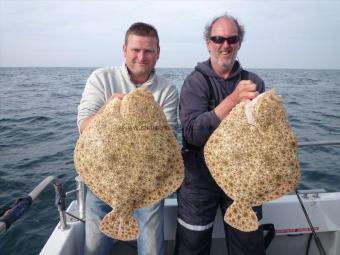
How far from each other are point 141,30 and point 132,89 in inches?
24.8

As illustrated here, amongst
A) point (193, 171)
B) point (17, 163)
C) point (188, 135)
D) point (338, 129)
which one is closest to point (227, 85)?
point (188, 135)

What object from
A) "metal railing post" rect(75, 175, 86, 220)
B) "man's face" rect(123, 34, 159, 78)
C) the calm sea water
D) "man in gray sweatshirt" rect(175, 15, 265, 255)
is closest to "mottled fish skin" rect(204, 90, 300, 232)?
"man in gray sweatshirt" rect(175, 15, 265, 255)

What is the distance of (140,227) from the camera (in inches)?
138

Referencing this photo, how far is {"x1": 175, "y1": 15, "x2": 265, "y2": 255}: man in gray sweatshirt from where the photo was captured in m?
3.18

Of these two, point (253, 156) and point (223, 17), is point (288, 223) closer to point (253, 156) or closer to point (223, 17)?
point (253, 156)

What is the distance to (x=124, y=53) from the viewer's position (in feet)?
10.8

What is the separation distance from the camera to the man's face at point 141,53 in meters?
3.04

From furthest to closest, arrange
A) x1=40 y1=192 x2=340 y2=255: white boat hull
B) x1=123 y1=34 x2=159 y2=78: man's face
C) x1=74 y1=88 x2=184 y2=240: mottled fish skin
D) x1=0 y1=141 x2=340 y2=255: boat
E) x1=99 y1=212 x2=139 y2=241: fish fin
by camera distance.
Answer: x1=40 y1=192 x2=340 y2=255: white boat hull
x1=0 y1=141 x2=340 y2=255: boat
x1=123 y1=34 x2=159 y2=78: man's face
x1=99 y1=212 x2=139 y2=241: fish fin
x1=74 y1=88 x2=184 y2=240: mottled fish skin

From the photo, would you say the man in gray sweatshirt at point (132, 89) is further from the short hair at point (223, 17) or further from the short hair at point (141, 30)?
the short hair at point (223, 17)

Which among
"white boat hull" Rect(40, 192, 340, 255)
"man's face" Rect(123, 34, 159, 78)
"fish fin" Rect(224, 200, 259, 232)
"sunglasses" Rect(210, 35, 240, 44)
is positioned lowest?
"white boat hull" Rect(40, 192, 340, 255)

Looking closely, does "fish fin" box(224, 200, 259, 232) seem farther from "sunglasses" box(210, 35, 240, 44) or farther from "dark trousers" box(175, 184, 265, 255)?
"sunglasses" box(210, 35, 240, 44)

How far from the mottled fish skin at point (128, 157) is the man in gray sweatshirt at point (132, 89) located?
0.54 meters

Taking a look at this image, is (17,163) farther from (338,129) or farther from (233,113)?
(338,129)

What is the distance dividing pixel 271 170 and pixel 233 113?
532 millimetres
